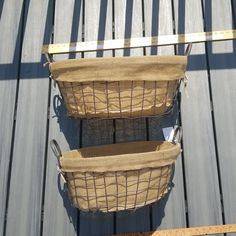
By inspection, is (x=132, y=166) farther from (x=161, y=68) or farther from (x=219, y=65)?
(x=219, y=65)

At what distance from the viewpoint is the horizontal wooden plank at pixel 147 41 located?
1.43 metres

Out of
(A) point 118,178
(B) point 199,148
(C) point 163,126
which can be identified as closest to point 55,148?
(A) point 118,178

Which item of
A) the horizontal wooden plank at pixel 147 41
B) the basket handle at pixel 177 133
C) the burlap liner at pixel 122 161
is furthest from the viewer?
the horizontal wooden plank at pixel 147 41

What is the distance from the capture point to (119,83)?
120 cm

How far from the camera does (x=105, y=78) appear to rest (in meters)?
1.19

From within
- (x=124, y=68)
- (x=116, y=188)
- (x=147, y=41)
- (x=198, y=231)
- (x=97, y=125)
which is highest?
(x=147, y=41)

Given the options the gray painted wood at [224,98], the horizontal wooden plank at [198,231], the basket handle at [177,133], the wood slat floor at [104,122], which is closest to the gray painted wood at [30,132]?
the wood slat floor at [104,122]

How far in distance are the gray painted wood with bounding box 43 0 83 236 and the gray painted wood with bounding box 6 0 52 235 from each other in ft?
0.09

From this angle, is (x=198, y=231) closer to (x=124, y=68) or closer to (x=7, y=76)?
(x=124, y=68)

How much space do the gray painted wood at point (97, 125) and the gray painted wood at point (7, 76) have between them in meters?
0.26

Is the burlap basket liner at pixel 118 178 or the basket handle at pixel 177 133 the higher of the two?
the basket handle at pixel 177 133

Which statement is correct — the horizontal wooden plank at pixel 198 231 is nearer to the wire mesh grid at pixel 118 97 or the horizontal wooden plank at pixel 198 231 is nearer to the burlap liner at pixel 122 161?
the burlap liner at pixel 122 161

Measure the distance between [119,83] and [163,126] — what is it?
0.26m

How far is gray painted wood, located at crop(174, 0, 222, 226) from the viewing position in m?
1.29
